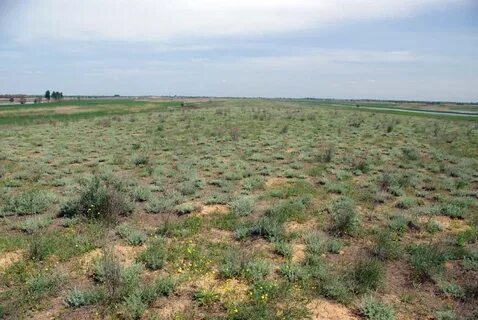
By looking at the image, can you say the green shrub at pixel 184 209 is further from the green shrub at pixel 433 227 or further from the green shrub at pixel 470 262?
the green shrub at pixel 470 262

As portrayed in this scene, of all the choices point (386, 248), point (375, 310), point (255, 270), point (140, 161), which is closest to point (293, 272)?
point (255, 270)

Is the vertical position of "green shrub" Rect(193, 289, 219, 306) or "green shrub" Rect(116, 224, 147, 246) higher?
"green shrub" Rect(116, 224, 147, 246)

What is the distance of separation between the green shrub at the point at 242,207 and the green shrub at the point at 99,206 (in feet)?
9.46

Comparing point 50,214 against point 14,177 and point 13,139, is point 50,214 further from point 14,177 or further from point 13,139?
point 13,139

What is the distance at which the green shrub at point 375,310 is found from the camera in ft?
19.9

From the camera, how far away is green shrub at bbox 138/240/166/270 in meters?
7.49

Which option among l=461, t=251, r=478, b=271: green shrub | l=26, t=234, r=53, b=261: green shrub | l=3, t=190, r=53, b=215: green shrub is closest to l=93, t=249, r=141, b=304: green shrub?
l=26, t=234, r=53, b=261: green shrub

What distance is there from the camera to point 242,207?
10.9 meters

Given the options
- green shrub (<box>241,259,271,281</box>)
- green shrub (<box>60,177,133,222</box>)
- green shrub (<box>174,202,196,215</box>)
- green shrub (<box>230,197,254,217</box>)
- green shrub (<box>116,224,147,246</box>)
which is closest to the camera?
green shrub (<box>241,259,271,281</box>)

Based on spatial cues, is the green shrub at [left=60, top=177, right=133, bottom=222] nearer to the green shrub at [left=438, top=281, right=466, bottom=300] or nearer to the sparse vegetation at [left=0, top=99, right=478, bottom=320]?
the sparse vegetation at [left=0, top=99, right=478, bottom=320]

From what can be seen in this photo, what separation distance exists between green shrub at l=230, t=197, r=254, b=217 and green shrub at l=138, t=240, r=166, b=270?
9.68 ft

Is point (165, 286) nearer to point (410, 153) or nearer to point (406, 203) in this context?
point (406, 203)

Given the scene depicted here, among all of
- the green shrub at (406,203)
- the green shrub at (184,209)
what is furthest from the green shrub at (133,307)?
the green shrub at (406,203)

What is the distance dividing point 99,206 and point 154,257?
341 cm
